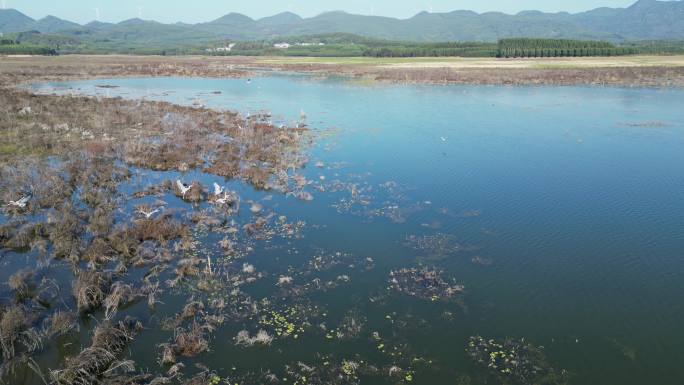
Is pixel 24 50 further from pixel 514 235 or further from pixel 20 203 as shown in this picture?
pixel 514 235

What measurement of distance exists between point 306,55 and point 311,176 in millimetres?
136610

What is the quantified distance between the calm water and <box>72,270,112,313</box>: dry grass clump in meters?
2.24

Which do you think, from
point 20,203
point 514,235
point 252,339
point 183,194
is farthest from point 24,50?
point 514,235

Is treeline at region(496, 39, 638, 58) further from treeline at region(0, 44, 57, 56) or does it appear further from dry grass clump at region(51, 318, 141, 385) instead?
treeline at region(0, 44, 57, 56)

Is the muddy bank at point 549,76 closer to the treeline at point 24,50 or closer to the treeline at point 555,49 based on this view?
the treeline at point 555,49

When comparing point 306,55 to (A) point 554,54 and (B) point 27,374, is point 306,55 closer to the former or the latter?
(A) point 554,54

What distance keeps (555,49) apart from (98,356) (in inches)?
4993

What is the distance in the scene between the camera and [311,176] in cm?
2358

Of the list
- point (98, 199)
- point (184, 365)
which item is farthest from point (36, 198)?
point (184, 365)

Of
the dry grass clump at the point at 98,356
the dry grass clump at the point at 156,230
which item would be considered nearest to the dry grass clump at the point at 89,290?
the dry grass clump at the point at 98,356

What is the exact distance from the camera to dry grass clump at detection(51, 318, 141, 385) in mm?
8898

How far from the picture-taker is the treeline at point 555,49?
112 metres

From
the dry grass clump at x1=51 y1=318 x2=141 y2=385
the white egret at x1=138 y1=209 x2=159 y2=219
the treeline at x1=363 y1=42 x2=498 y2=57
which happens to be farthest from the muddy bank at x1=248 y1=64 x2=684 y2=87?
A: the dry grass clump at x1=51 y1=318 x2=141 y2=385

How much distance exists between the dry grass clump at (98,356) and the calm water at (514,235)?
19.2 inches
